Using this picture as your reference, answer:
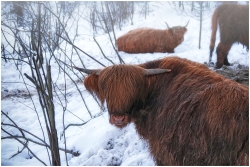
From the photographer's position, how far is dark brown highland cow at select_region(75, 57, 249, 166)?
5.09ft

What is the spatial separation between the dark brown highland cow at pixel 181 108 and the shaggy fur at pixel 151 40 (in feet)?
17.8

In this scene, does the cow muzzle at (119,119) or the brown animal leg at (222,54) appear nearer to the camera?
the cow muzzle at (119,119)

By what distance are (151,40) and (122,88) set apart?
5.98 meters

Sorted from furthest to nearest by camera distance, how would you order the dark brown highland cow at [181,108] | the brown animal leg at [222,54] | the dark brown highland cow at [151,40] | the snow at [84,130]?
1. the dark brown highland cow at [151,40]
2. the brown animal leg at [222,54]
3. the snow at [84,130]
4. the dark brown highland cow at [181,108]

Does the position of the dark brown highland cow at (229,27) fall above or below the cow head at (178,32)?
above

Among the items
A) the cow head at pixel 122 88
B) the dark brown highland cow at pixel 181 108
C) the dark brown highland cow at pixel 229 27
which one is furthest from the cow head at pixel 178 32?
the cow head at pixel 122 88

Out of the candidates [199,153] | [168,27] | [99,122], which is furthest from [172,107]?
[168,27]

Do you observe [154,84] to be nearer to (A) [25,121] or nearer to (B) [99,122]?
(B) [99,122]

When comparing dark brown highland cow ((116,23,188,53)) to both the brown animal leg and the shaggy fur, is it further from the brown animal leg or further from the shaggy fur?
the brown animal leg

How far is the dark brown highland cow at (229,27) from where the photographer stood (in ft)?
14.7

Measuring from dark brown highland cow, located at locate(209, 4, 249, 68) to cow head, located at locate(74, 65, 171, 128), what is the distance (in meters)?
3.19

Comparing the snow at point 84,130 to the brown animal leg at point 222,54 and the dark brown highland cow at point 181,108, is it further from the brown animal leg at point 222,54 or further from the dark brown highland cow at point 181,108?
the dark brown highland cow at point 181,108

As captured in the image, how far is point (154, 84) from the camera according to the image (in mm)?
2027

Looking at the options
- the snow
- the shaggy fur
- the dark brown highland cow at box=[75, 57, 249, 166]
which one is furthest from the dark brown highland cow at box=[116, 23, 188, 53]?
the dark brown highland cow at box=[75, 57, 249, 166]
